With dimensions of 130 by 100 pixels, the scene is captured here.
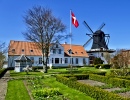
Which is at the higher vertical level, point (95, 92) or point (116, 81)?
point (116, 81)

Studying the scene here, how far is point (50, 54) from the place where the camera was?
5906 centimetres

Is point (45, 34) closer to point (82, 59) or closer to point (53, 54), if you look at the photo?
point (53, 54)

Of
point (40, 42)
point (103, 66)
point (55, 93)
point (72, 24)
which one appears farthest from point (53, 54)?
point (55, 93)

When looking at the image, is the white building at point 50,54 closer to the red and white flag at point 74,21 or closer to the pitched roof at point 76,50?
the pitched roof at point 76,50

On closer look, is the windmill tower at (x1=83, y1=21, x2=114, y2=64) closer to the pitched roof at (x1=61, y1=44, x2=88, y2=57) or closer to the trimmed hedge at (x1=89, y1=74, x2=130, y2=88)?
the pitched roof at (x1=61, y1=44, x2=88, y2=57)

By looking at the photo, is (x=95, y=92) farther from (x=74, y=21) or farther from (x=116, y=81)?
(x=74, y=21)

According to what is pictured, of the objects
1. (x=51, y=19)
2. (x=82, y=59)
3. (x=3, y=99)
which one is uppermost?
(x=51, y=19)

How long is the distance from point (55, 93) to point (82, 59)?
51.6 meters

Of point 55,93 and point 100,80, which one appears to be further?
point 100,80

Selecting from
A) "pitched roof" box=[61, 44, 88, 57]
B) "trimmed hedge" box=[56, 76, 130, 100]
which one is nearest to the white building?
"pitched roof" box=[61, 44, 88, 57]

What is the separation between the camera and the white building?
182ft

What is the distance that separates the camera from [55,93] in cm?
1370

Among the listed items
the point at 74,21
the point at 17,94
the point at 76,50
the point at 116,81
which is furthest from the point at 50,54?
the point at 17,94

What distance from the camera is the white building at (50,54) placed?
55344mm
